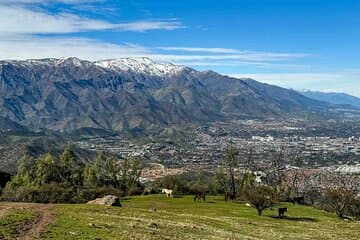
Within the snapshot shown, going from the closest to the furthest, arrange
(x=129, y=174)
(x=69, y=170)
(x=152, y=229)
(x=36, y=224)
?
(x=36, y=224), (x=152, y=229), (x=69, y=170), (x=129, y=174)

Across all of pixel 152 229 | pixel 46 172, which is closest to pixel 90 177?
pixel 46 172

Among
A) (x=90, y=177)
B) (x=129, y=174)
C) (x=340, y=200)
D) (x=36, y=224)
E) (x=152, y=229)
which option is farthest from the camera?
(x=129, y=174)

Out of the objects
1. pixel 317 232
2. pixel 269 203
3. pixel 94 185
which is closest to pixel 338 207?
pixel 269 203

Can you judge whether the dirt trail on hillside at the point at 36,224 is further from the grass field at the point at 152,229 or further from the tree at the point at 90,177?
the tree at the point at 90,177

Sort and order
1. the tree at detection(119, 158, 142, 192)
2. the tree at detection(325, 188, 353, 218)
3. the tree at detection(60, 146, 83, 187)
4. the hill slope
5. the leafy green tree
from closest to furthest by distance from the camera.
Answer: the hill slope, the tree at detection(325, 188, 353, 218), the tree at detection(60, 146, 83, 187), the leafy green tree, the tree at detection(119, 158, 142, 192)

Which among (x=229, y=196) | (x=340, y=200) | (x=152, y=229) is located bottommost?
(x=229, y=196)

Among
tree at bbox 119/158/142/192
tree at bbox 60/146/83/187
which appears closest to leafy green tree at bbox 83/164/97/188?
tree at bbox 60/146/83/187

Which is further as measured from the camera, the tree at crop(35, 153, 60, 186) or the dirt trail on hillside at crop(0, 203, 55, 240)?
the tree at crop(35, 153, 60, 186)

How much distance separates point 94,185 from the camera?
13788 centimetres

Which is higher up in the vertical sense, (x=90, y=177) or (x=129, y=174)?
(x=129, y=174)

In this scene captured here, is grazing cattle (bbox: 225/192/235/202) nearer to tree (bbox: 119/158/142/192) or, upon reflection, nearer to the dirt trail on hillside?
tree (bbox: 119/158/142/192)

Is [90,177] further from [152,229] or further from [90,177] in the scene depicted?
[152,229]

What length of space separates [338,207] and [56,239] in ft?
253

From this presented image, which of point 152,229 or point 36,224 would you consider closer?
point 36,224
